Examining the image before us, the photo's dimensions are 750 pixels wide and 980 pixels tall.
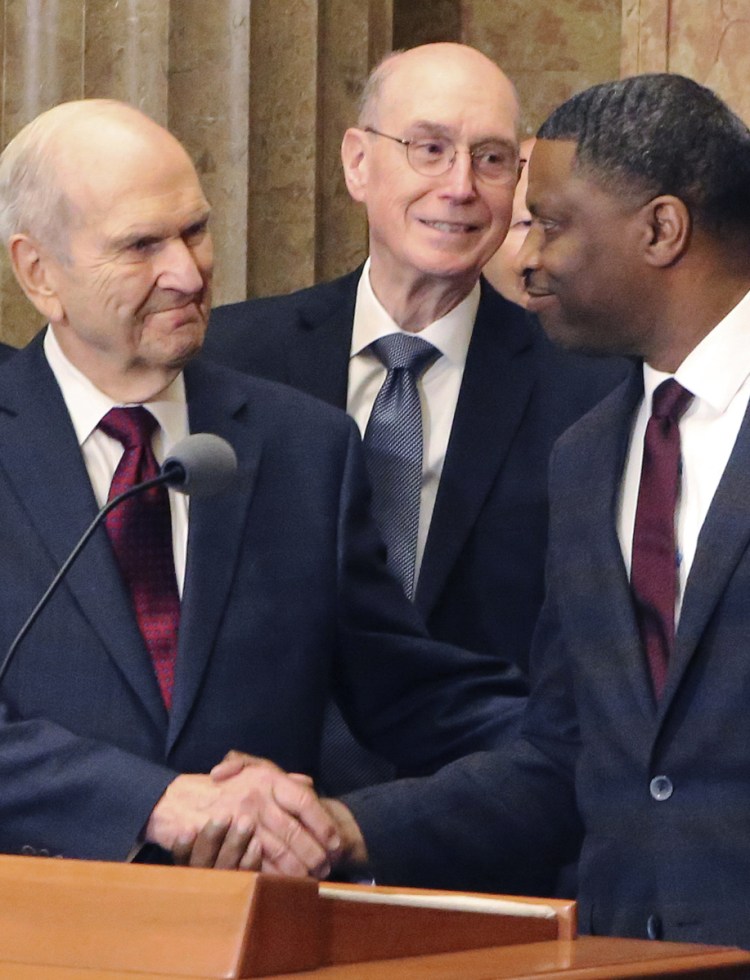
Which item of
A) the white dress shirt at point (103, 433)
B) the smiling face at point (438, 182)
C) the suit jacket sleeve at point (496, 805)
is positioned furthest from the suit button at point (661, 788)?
the smiling face at point (438, 182)

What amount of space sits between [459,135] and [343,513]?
3.30 ft

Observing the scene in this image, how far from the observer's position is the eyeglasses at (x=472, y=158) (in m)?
4.09

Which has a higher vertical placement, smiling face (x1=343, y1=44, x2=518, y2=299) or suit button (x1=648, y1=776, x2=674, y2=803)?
smiling face (x1=343, y1=44, x2=518, y2=299)

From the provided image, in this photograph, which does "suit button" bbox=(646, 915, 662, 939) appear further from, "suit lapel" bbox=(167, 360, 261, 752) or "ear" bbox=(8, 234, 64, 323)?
"ear" bbox=(8, 234, 64, 323)

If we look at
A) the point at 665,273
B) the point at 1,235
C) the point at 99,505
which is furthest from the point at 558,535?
the point at 1,235

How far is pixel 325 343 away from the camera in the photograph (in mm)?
4062

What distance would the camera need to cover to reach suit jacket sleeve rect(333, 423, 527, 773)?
135 inches

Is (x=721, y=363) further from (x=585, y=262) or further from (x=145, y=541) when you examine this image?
(x=145, y=541)

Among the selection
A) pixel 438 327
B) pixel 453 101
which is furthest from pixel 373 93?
pixel 438 327

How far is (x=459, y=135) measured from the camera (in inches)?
162

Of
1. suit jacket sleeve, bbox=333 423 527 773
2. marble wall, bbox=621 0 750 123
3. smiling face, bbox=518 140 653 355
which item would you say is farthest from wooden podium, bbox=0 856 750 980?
marble wall, bbox=621 0 750 123

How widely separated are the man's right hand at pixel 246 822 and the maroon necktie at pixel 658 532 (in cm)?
55

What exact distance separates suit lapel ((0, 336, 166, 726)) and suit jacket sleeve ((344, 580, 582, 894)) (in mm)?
385

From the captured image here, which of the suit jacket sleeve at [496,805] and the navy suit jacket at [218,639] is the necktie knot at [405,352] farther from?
the suit jacket sleeve at [496,805]
